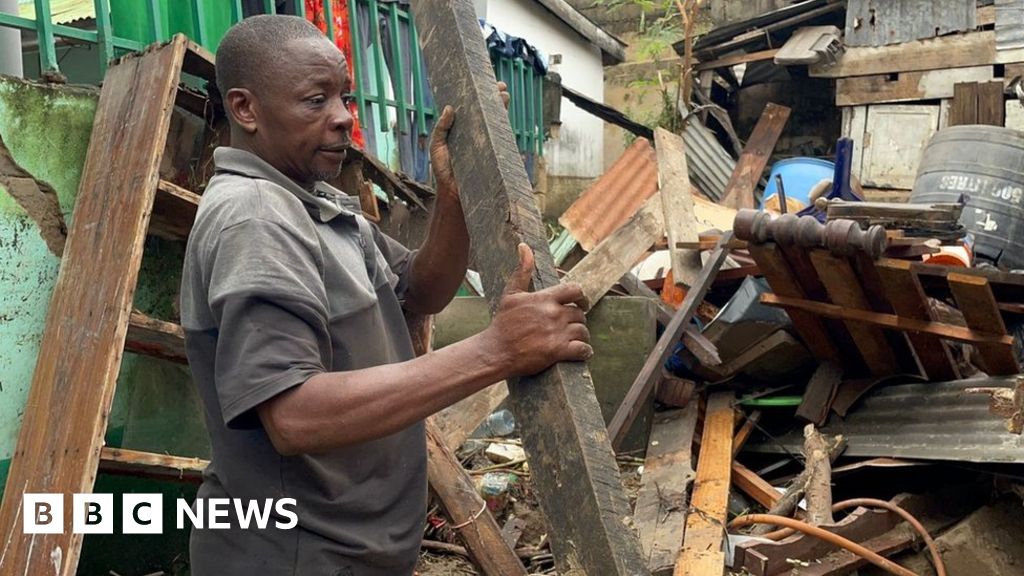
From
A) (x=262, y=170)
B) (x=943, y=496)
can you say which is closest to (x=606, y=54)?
(x=943, y=496)

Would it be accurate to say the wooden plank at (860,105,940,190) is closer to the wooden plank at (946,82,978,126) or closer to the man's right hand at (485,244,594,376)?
the wooden plank at (946,82,978,126)

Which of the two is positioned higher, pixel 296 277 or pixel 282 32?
pixel 282 32

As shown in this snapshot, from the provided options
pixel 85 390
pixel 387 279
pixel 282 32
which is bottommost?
pixel 85 390

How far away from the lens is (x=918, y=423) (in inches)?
201

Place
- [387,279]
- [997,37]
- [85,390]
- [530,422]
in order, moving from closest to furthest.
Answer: [530,422] → [387,279] → [85,390] → [997,37]

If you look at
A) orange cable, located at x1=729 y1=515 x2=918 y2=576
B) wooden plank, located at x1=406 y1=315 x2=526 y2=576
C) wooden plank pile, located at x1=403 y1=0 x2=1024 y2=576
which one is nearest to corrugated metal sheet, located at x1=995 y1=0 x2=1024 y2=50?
wooden plank pile, located at x1=403 y1=0 x2=1024 y2=576

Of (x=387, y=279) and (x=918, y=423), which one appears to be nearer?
(x=387, y=279)

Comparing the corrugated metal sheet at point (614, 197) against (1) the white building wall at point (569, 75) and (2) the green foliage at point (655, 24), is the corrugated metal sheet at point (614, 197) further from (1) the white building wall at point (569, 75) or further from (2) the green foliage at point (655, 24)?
(2) the green foliage at point (655, 24)

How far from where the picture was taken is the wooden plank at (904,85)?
9547 millimetres

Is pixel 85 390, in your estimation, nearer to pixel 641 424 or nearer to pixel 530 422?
pixel 530 422

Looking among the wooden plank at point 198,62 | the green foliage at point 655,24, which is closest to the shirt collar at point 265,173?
the wooden plank at point 198,62

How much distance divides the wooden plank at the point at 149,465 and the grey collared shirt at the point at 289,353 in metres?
1.35

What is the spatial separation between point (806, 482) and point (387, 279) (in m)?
3.30

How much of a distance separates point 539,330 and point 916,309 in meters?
4.13
